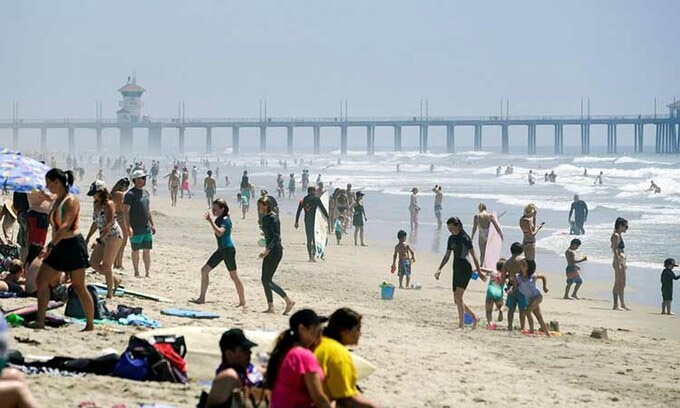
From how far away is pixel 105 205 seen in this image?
10086mm

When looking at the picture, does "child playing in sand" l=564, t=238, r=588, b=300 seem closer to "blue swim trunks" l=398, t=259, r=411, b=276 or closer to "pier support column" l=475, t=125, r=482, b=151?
"blue swim trunks" l=398, t=259, r=411, b=276

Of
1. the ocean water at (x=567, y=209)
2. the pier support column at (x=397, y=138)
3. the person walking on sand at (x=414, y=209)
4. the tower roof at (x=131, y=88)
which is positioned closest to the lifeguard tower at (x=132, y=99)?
the tower roof at (x=131, y=88)

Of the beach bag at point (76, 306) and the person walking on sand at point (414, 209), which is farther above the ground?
the person walking on sand at point (414, 209)

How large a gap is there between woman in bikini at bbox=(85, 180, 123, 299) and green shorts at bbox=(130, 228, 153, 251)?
163cm

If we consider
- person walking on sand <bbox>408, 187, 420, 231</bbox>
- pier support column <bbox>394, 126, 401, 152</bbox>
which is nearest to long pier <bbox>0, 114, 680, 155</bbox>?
pier support column <bbox>394, 126, 401, 152</bbox>

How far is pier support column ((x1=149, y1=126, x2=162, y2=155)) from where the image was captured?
130500 mm

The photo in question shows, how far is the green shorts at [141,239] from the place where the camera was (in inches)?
475

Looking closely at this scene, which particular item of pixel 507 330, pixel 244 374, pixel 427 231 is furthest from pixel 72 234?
pixel 427 231

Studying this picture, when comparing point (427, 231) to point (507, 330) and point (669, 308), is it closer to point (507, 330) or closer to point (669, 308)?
point (669, 308)

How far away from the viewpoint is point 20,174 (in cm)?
998

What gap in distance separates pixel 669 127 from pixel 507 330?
105103 mm

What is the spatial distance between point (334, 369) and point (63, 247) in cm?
303

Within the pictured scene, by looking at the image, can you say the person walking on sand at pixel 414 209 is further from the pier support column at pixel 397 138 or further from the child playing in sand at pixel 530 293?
the pier support column at pixel 397 138

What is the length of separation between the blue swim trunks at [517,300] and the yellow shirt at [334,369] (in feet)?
16.8
